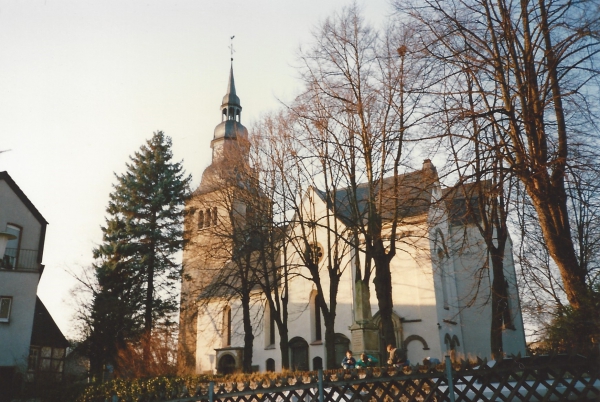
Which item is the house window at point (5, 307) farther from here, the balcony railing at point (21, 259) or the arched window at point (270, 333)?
the arched window at point (270, 333)

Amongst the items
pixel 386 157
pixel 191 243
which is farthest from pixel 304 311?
pixel 386 157

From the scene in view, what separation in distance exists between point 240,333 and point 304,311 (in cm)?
451

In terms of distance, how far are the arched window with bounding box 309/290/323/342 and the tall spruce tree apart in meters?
8.20

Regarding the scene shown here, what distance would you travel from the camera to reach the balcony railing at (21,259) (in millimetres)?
22000

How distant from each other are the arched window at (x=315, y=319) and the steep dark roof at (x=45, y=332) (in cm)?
1367

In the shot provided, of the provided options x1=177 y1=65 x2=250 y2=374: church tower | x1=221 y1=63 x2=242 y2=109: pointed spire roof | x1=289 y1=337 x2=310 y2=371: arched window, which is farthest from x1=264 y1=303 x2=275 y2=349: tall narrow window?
x1=221 y1=63 x2=242 y2=109: pointed spire roof

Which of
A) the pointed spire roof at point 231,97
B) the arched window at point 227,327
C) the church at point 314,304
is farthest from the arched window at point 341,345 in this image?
the pointed spire roof at point 231,97

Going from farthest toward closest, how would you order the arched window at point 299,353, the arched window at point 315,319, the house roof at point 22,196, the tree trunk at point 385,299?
1. the arched window at point 315,319
2. the arched window at point 299,353
3. the house roof at point 22,196
4. the tree trunk at point 385,299

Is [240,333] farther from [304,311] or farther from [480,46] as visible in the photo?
[480,46]

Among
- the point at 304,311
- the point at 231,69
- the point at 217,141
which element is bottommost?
the point at 304,311

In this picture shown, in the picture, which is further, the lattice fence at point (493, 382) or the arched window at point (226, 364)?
the arched window at point (226, 364)

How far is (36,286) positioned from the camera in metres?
22.0

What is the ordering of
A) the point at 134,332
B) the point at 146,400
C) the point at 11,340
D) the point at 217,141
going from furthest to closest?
1. the point at 217,141
2. the point at 134,332
3. the point at 11,340
4. the point at 146,400

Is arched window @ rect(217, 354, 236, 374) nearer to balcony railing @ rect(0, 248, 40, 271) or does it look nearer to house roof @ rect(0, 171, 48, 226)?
balcony railing @ rect(0, 248, 40, 271)
